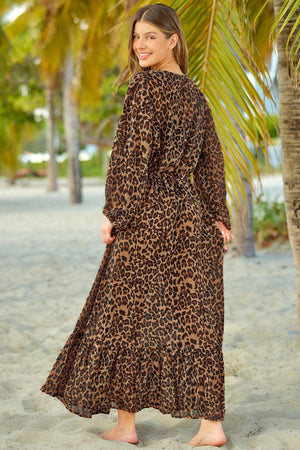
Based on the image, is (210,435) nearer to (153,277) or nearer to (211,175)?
(153,277)

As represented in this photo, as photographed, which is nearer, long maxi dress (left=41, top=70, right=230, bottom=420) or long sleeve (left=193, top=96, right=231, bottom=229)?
long maxi dress (left=41, top=70, right=230, bottom=420)

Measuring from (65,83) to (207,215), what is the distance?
14.0 metres

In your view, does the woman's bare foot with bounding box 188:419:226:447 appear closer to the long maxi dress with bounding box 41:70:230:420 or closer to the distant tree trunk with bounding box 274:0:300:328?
the long maxi dress with bounding box 41:70:230:420

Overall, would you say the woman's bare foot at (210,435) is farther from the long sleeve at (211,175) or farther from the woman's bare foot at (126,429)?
the long sleeve at (211,175)

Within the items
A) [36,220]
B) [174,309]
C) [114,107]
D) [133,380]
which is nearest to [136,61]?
[174,309]

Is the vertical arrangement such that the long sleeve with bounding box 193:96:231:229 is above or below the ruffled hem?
above

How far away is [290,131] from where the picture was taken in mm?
3811

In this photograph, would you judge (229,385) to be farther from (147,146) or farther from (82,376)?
(147,146)

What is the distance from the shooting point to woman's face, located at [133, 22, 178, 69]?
2.51 m

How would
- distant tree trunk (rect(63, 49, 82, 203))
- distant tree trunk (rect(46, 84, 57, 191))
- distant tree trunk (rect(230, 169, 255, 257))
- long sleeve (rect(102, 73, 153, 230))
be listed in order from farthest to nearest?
1. distant tree trunk (rect(46, 84, 57, 191))
2. distant tree trunk (rect(63, 49, 82, 203))
3. distant tree trunk (rect(230, 169, 255, 257))
4. long sleeve (rect(102, 73, 153, 230))

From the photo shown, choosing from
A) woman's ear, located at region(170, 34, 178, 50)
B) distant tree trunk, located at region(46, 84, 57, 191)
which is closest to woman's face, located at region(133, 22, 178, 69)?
woman's ear, located at region(170, 34, 178, 50)

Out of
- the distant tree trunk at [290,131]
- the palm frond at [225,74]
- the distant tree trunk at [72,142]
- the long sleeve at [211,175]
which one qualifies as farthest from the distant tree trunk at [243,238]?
the distant tree trunk at [72,142]

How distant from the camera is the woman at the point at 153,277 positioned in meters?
2.43

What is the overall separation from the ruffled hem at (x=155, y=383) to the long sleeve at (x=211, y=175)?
605mm
